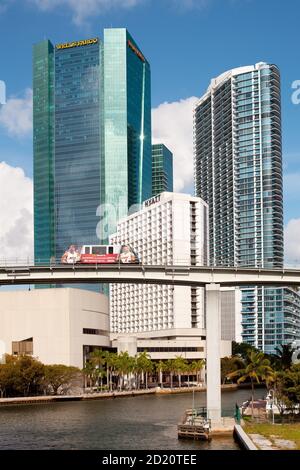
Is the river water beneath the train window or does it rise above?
beneath

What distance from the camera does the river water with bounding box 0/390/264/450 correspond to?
6719 cm

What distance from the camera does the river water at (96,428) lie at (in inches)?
2645

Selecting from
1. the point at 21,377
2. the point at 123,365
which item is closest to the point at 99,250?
the point at 21,377

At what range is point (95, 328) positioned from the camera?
18025 cm

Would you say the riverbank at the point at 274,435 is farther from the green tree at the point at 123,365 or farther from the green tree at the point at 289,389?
the green tree at the point at 123,365

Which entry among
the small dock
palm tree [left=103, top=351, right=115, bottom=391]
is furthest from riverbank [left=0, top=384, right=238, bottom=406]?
the small dock

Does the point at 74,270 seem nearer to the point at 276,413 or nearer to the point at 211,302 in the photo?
the point at 211,302

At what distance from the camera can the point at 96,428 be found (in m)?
81.3

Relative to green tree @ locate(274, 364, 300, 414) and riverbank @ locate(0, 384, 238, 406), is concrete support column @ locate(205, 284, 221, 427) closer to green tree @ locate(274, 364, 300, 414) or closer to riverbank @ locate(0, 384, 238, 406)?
green tree @ locate(274, 364, 300, 414)

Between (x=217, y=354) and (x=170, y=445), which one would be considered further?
(x=217, y=354)

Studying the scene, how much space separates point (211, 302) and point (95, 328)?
105266 millimetres

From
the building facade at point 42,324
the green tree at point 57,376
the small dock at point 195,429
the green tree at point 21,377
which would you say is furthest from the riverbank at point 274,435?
the building facade at point 42,324
